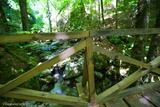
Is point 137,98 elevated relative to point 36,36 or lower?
lower

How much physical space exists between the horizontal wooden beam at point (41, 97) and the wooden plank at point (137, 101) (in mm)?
824

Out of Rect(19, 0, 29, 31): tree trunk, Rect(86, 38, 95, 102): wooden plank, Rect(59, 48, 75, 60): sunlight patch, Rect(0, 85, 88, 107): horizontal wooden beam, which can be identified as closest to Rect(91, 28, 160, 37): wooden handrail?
Rect(86, 38, 95, 102): wooden plank

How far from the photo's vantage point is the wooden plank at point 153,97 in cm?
360

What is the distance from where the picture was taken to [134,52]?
17.9ft

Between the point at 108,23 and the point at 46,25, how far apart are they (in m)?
7.10

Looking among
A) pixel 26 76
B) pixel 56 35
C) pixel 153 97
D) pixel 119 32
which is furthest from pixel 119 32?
pixel 26 76

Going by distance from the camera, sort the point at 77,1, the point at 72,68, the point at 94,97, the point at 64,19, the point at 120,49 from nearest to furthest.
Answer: the point at 94,97, the point at 72,68, the point at 120,49, the point at 77,1, the point at 64,19

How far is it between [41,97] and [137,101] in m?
1.71

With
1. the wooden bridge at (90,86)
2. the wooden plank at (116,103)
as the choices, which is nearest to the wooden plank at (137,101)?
the wooden bridge at (90,86)

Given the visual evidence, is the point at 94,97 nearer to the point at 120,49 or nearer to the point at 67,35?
the point at 67,35

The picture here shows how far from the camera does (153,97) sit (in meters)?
3.79

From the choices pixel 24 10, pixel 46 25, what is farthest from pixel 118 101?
pixel 46 25

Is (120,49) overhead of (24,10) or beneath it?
beneath

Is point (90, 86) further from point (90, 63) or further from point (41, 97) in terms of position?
point (41, 97)
